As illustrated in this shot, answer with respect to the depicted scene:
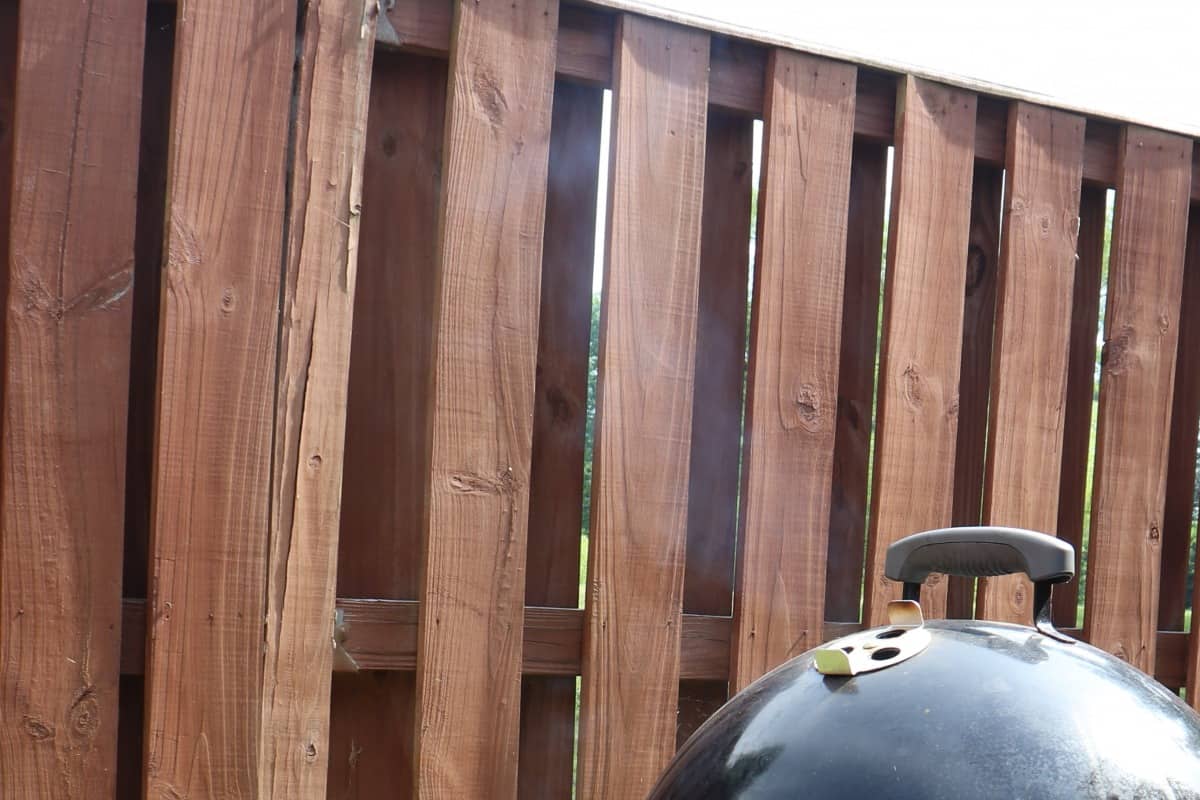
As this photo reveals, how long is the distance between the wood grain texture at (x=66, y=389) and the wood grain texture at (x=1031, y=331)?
7.03 ft

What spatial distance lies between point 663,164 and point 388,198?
2.09ft

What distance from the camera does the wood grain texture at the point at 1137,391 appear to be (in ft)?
9.57

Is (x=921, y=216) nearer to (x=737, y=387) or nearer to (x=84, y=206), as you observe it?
(x=737, y=387)

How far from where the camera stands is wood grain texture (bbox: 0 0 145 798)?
1912 millimetres

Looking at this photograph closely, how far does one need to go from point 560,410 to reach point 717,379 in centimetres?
43

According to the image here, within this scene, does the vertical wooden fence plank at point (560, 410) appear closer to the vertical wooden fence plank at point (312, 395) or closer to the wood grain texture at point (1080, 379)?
the vertical wooden fence plank at point (312, 395)

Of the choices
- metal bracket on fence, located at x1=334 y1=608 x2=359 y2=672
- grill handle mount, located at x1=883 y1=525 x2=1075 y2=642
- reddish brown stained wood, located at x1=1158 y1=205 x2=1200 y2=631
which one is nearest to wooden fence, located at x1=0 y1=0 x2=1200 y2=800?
metal bracket on fence, located at x1=334 y1=608 x2=359 y2=672

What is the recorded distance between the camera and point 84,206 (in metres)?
1.96

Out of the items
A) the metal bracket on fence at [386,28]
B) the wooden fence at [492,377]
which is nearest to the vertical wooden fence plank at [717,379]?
the wooden fence at [492,377]

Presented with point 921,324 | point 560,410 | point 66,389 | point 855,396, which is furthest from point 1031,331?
point 66,389

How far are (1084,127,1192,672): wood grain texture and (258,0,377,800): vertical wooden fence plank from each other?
213cm

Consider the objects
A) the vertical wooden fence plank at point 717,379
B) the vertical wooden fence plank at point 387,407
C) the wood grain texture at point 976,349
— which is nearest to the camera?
the vertical wooden fence plank at point 387,407

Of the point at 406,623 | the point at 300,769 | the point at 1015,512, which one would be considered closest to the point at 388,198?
the point at 406,623

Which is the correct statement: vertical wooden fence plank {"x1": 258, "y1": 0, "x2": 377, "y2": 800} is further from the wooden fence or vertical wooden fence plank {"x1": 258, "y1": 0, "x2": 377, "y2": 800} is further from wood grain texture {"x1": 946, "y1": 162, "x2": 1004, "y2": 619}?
wood grain texture {"x1": 946, "y1": 162, "x2": 1004, "y2": 619}
